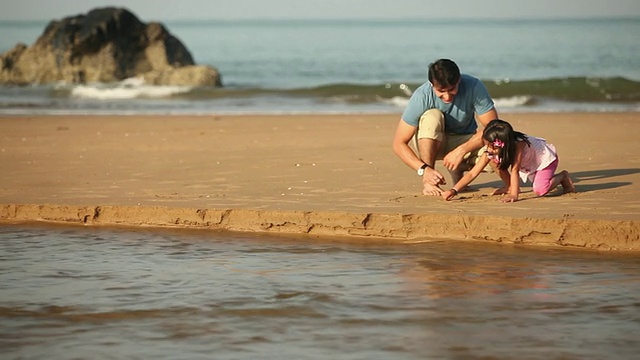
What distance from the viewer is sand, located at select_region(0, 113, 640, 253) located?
759 cm

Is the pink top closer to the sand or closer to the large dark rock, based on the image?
the sand

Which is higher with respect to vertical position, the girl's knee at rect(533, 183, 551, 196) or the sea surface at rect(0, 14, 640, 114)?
the girl's knee at rect(533, 183, 551, 196)

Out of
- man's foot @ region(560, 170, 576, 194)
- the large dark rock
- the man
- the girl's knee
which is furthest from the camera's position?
the large dark rock

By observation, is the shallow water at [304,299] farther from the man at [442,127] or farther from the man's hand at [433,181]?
the man at [442,127]

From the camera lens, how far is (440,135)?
8688mm

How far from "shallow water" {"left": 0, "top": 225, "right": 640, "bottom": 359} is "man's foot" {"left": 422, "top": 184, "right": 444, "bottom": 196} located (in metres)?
1.10

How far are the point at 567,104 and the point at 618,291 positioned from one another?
19558 millimetres

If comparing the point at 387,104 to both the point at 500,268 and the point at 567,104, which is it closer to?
the point at 567,104

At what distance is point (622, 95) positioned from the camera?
89.4ft

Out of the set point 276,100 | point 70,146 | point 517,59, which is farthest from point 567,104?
point 517,59

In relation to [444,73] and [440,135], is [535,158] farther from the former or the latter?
[444,73]

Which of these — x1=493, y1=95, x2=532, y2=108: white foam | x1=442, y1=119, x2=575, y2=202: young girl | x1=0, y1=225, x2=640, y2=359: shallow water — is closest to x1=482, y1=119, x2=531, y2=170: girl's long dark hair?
x1=442, y1=119, x2=575, y2=202: young girl

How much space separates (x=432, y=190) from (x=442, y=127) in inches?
20.8

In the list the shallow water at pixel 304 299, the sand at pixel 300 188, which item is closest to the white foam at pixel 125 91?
the sand at pixel 300 188
